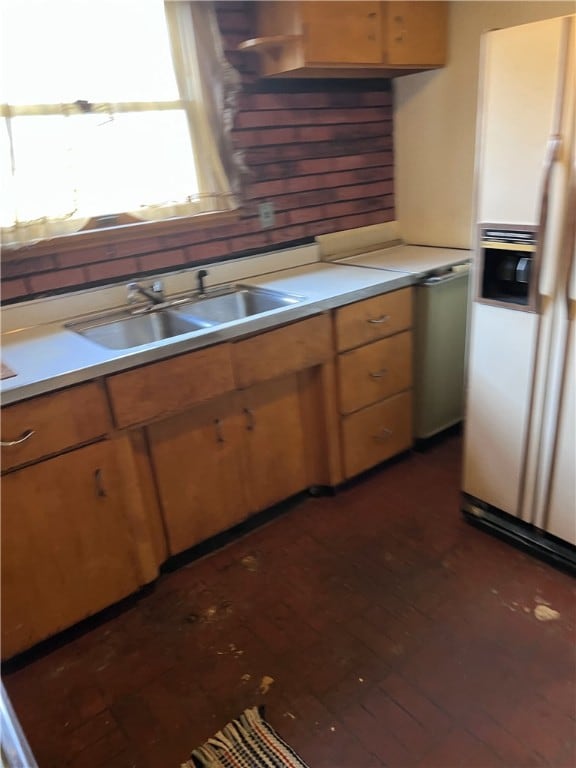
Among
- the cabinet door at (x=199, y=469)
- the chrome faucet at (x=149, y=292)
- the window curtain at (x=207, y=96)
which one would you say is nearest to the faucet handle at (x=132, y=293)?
the chrome faucet at (x=149, y=292)

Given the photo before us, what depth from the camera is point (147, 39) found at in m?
2.12

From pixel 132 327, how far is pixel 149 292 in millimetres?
155

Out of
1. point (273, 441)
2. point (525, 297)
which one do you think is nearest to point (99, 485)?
point (273, 441)

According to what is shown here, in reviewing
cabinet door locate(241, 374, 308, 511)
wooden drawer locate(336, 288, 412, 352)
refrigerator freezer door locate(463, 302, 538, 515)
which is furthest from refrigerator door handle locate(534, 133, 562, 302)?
cabinet door locate(241, 374, 308, 511)

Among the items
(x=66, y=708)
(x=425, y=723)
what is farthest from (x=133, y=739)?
(x=425, y=723)

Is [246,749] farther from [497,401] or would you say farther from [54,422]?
[497,401]

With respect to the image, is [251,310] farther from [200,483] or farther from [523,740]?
[523,740]

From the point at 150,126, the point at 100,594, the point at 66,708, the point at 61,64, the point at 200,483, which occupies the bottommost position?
the point at 66,708

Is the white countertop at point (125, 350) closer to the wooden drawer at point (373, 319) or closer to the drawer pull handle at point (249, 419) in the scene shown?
the wooden drawer at point (373, 319)

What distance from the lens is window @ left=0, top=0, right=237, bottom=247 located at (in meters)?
1.90

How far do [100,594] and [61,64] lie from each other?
1814 mm

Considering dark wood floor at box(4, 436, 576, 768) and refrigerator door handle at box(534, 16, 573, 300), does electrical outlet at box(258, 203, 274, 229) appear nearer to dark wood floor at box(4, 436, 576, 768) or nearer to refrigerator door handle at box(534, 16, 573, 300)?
refrigerator door handle at box(534, 16, 573, 300)

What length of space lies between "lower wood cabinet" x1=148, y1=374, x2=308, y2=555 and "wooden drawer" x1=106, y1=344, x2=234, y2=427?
0.11 meters

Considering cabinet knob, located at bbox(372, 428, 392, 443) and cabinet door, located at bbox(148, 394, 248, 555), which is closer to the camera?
cabinet door, located at bbox(148, 394, 248, 555)
